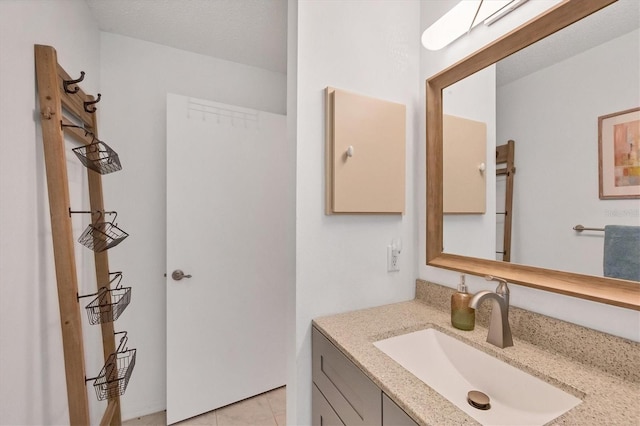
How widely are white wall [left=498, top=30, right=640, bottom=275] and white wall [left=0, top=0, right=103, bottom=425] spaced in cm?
169

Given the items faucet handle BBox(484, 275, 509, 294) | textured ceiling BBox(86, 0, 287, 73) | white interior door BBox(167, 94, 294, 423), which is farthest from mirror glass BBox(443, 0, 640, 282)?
white interior door BBox(167, 94, 294, 423)

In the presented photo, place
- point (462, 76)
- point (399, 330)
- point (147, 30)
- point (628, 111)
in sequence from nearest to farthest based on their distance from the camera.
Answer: point (628, 111) → point (399, 330) → point (462, 76) → point (147, 30)

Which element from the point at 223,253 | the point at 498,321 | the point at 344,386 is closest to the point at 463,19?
the point at 498,321

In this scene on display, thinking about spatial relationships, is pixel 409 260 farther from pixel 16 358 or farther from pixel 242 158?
pixel 16 358

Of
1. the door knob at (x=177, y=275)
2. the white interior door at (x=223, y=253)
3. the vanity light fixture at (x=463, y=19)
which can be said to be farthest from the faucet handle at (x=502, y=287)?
the door knob at (x=177, y=275)

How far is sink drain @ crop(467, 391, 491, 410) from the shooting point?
0.75 metres

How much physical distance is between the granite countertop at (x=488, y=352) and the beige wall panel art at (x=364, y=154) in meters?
0.48

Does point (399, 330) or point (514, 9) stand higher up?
point (514, 9)

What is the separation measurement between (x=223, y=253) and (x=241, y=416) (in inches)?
42.6

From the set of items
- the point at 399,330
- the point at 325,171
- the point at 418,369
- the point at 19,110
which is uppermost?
the point at 19,110

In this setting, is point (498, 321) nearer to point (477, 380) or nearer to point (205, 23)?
point (477, 380)

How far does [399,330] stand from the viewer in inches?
40.0

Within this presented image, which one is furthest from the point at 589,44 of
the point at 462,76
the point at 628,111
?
the point at 462,76

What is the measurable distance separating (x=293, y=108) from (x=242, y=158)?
92 centimetres
